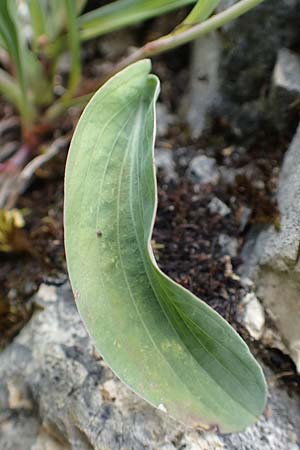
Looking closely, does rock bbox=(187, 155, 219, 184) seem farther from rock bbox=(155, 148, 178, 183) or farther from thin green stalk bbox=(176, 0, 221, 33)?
thin green stalk bbox=(176, 0, 221, 33)

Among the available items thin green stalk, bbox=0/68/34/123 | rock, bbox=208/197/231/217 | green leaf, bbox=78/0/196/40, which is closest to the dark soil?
rock, bbox=208/197/231/217

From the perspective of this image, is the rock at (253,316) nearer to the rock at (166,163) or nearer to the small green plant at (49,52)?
the rock at (166,163)

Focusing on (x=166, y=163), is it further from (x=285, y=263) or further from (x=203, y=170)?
(x=285, y=263)

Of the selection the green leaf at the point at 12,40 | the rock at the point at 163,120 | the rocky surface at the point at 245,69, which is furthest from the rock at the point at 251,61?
the green leaf at the point at 12,40

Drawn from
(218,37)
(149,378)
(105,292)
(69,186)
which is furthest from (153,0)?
(149,378)

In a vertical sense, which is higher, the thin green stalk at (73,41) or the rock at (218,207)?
the thin green stalk at (73,41)

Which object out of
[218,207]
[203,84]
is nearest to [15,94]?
[203,84]
